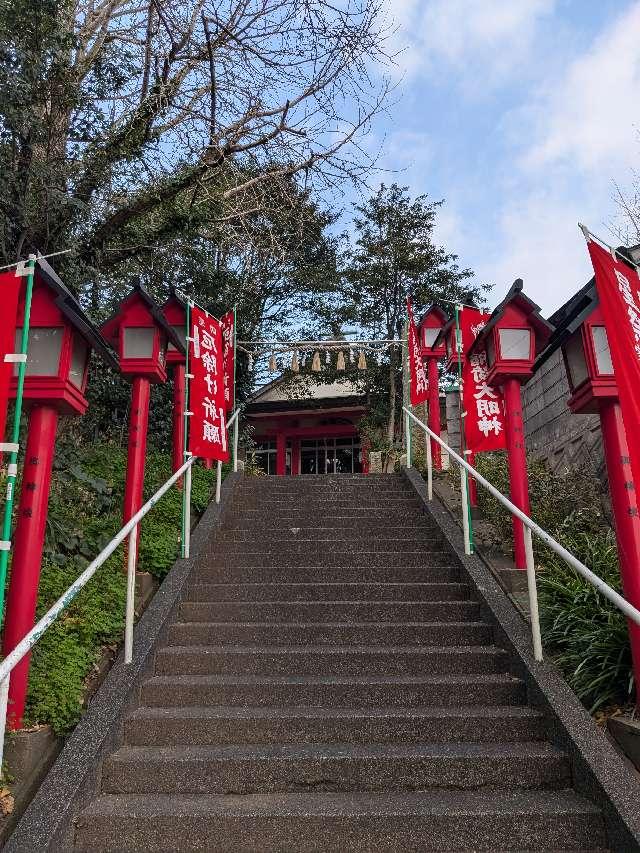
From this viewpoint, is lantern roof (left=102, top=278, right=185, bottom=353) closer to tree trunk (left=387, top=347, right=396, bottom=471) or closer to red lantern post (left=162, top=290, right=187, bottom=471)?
red lantern post (left=162, top=290, right=187, bottom=471)

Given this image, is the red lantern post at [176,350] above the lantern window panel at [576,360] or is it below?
above

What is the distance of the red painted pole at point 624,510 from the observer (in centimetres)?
342

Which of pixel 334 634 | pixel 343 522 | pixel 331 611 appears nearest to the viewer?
pixel 334 634

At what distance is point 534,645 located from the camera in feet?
12.0

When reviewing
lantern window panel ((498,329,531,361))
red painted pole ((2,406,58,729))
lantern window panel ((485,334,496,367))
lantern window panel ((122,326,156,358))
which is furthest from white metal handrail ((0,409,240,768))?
lantern window panel ((498,329,531,361))

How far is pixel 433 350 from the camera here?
30.8 ft

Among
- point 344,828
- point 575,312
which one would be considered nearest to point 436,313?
point 575,312

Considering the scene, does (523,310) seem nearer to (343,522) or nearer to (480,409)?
(480,409)

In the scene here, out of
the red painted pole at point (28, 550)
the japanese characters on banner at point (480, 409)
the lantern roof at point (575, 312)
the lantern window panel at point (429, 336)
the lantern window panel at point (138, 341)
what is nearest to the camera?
the red painted pole at point (28, 550)

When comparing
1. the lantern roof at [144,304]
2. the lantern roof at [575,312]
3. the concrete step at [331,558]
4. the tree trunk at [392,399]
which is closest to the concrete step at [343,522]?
the concrete step at [331,558]

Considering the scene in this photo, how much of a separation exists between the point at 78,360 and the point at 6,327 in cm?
85

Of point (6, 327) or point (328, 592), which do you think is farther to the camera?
point (328, 592)

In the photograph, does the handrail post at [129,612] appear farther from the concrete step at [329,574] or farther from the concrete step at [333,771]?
the concrete step at [329,574]

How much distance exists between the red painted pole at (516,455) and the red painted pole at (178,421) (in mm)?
4127
